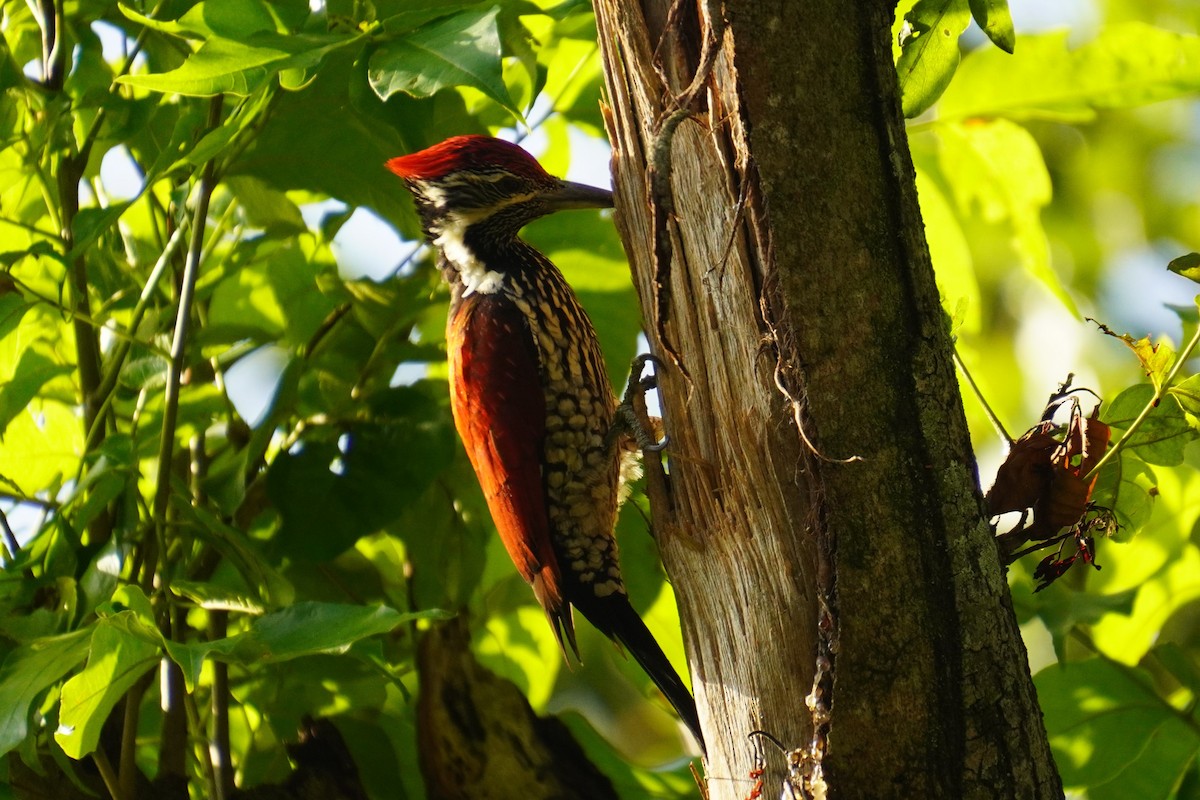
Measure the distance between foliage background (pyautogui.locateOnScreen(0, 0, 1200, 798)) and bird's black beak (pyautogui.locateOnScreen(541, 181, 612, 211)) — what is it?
0.21 ft

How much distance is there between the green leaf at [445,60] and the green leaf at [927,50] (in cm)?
54

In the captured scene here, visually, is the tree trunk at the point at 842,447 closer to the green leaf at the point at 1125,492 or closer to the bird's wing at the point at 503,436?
the green leaf at the point at 1125,492

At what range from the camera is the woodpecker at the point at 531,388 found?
246 cm

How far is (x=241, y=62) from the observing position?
1.58m

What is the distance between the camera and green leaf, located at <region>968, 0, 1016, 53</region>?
64.7 inches

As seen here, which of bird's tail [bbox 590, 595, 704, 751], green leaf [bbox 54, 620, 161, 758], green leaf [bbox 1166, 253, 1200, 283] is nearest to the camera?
green leaf [bbox 1166, 253, 1200, 283]

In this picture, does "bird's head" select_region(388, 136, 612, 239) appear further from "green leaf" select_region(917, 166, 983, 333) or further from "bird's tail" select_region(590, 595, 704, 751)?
"bird's tail" select_region(590, 595, 704, 751)

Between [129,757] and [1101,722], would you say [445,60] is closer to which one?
[129,757]

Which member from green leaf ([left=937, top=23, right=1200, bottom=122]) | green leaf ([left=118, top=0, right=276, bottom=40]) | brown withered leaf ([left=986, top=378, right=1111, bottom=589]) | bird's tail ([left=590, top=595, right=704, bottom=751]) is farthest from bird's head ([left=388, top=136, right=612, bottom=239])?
brown withered leaf ([left=986, top=378, right=1111, bottom=589])

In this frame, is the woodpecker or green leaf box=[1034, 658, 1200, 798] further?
the woodpecker

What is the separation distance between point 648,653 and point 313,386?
885 mm

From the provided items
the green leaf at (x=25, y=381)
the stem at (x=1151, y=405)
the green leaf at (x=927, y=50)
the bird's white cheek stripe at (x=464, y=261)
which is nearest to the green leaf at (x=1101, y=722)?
the stem at (x=1151, y=405)

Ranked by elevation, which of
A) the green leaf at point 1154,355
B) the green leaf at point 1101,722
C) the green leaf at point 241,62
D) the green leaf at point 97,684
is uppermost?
the green leaf at point 241,62

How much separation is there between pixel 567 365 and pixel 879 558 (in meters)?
1.36
